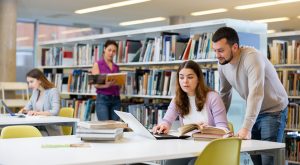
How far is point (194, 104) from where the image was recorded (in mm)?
3541

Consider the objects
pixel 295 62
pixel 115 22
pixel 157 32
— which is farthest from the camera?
pixel 115 22

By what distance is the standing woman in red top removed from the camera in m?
6.23

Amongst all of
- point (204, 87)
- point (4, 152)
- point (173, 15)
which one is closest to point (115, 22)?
point (173, 15)

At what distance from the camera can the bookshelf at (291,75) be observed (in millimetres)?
6527

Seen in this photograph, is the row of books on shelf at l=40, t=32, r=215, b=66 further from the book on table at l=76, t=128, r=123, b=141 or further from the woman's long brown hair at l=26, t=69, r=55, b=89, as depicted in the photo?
the book on table at l=76, t=128, r=123, b=141

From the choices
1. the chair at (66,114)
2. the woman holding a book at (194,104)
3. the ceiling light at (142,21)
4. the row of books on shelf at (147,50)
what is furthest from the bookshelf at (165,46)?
the ceiling light at (142,21)

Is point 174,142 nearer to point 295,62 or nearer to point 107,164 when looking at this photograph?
point 107,164

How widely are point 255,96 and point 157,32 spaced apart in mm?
3140

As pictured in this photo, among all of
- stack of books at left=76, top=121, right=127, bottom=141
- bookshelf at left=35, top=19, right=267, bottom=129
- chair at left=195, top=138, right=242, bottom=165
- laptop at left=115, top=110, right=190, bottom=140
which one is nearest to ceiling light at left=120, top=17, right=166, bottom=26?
bookshelf at left=35, top=19, right=267, bottom=129

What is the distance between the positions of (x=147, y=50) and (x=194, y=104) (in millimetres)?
2849

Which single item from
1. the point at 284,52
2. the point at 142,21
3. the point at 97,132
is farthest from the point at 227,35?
the point at 142,21

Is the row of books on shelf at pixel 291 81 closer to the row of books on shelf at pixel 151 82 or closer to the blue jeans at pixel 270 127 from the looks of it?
the row of books on shelf at pixel 151 82

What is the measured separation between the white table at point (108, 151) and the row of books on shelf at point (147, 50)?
2371mm

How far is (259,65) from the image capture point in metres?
3.33
